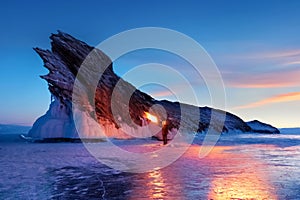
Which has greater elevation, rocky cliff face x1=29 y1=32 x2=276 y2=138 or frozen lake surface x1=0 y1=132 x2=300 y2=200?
rocky cliff face x1=29 y1=32 x2=276 y2=138

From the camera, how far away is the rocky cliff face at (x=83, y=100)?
28.2 metres

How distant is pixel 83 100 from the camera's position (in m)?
29.2

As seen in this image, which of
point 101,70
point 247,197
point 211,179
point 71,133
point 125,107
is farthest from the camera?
point 101,70

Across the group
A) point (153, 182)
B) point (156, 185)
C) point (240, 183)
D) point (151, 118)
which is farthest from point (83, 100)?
point (240, 183)

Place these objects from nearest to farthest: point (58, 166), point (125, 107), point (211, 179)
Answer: point (211, 179) → point (58, 166) → point (125, 107)

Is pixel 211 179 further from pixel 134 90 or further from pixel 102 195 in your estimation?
pixel 134 90

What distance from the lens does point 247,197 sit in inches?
263

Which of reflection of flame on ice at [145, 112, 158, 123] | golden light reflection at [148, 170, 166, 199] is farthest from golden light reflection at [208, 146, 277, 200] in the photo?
reflection of flame on ice at [145, 112, 158, 123]

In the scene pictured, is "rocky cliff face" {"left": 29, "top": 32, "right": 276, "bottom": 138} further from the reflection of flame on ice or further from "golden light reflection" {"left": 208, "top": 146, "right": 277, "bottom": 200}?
"golden light reflection" {"left": 208, "top": 146, "right": 277, "bottom": 200}

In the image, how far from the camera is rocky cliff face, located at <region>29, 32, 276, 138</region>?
92.7ft

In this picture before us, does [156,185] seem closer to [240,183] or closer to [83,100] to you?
[240,183]

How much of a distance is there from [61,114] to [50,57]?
641 cm

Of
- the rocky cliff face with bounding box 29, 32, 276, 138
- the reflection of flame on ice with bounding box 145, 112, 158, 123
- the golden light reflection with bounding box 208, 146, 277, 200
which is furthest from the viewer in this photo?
the reflection of flame on ice with bounding box 145, 112, 158, 123

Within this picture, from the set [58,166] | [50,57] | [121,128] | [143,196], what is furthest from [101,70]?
[143,196]
